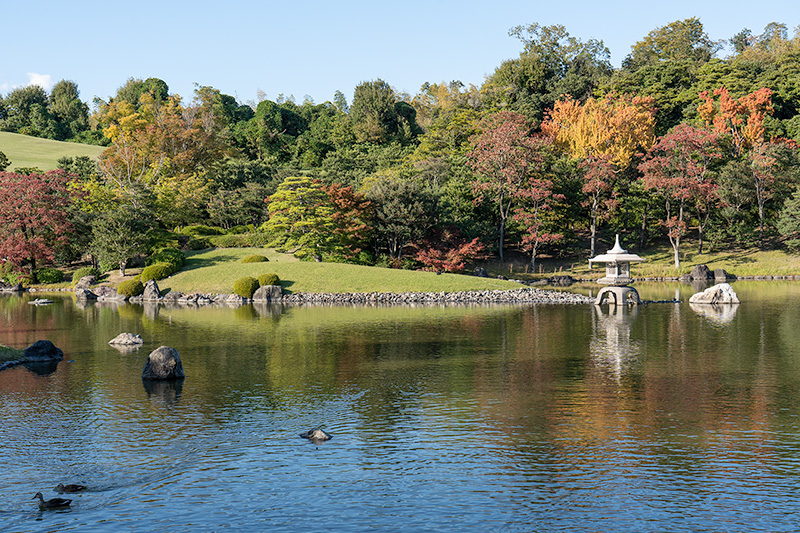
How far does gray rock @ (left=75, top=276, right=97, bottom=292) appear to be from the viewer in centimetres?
6201

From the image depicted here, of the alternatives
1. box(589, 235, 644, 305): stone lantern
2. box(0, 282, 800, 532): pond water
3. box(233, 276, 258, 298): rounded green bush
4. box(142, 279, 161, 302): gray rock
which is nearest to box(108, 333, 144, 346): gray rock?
box(0, 282, 800, 532): pond water

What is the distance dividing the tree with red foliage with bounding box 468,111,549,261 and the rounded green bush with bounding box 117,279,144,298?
35792 mm

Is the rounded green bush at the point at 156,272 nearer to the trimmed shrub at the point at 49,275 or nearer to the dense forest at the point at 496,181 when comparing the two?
the dense forest at the point at 496,181

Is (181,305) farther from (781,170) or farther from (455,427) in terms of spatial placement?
(781,170)

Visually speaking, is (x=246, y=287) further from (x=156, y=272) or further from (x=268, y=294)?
(x=156, y=272)

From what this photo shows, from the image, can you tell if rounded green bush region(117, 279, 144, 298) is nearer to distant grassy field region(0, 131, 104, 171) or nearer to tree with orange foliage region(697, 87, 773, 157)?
distant grassy field region(0, 131, 104, 171)

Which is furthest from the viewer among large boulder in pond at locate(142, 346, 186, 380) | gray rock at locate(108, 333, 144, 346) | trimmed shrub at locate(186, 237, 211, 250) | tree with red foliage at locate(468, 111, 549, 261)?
tree with red foliage at locate(468, 111, 549, 261)

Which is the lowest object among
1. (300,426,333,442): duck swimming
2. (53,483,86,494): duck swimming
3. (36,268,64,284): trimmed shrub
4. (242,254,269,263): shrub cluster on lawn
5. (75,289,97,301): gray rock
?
(53,483,86,494): duck swimming

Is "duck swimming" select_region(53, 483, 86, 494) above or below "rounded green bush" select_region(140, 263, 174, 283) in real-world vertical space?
below

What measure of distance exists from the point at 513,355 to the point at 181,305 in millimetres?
33860

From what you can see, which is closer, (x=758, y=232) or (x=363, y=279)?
(x=363, y=279)

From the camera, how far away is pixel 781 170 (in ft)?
245

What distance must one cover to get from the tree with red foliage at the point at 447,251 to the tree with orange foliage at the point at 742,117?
1288 inches

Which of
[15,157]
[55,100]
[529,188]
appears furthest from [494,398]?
[55,100]
